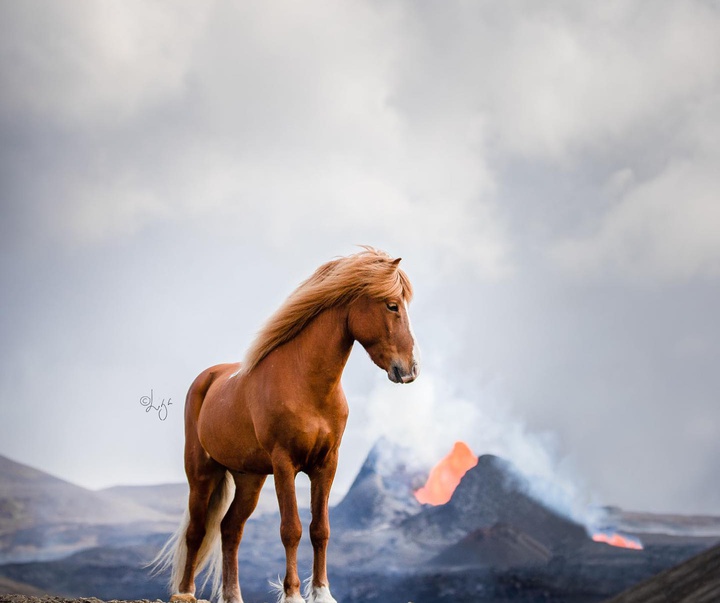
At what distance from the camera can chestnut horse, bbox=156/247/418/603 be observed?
16.0ft

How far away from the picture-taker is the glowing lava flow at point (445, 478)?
27938 millimetres

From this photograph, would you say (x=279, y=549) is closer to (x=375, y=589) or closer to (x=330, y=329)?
(x=375, y=589)

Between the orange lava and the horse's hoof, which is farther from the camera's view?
the orange lava

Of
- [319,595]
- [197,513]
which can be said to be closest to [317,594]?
[319,595]

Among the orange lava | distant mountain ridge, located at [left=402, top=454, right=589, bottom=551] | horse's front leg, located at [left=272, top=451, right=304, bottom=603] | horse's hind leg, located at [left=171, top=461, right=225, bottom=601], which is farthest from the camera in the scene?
distant mountain ridge, located at [left=402, top=454, right=589, bottom=551]

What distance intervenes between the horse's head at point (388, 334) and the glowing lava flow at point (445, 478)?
75.4 ft

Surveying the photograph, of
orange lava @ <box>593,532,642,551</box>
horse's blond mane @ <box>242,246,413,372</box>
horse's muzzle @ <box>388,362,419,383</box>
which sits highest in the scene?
orange lava @ <box>593,532,642,551</box>

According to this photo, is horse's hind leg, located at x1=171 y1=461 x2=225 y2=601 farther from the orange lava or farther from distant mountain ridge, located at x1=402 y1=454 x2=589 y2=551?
the orange lava

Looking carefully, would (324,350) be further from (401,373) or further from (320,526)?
(320,526)

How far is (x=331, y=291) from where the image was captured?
5133mm

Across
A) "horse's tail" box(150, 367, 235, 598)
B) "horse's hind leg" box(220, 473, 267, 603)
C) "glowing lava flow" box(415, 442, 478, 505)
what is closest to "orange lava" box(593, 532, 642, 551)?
"glowing lava flow" box(415, 442, 478, 505)

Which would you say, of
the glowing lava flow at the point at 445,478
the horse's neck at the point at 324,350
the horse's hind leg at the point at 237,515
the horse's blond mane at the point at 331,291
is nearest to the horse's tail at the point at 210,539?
the horse's hind leg at the point at 237,515

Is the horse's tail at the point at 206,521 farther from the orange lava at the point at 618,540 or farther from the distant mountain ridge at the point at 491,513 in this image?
the orange lava at the point at 618,540

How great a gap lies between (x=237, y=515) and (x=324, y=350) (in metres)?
1.93
